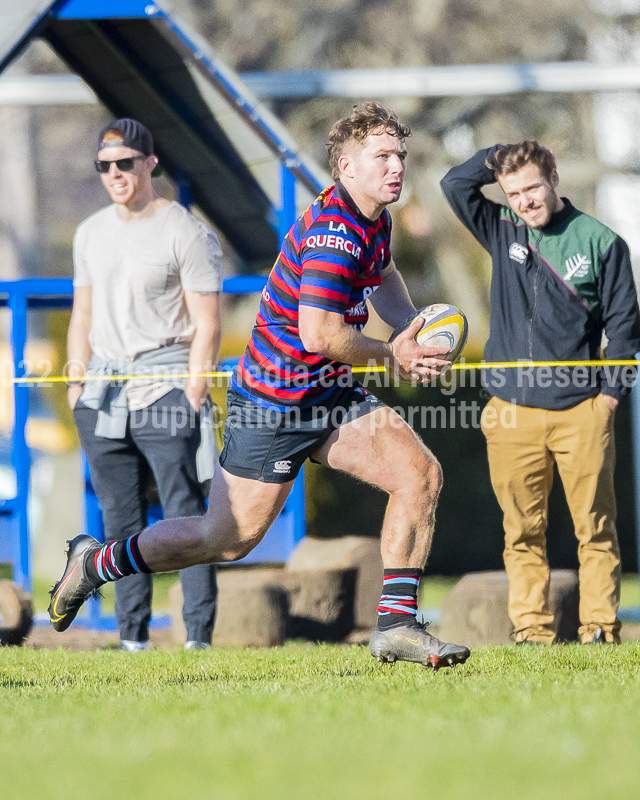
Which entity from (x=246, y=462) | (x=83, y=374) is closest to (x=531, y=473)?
(x=246, y=462)

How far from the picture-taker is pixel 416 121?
21.2m

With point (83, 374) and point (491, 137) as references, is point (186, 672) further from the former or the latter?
point (491, 137)

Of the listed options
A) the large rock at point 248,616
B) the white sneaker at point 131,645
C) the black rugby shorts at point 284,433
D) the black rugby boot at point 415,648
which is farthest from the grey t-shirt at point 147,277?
the black rugby boot at point 415,648

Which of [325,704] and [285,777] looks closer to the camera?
[285,777]

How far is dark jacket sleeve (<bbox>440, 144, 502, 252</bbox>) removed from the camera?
20.7 feet

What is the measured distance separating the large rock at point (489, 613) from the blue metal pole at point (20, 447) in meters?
2.62

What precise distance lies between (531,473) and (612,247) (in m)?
1.24

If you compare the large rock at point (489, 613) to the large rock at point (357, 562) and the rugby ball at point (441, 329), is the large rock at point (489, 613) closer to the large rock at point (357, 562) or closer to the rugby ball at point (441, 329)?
the large rock at point (357, 562)

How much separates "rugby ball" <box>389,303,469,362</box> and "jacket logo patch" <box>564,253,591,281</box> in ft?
4.57

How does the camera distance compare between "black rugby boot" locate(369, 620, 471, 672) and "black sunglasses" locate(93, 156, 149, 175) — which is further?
"black sunglasses" locate(93, 156, 149, 175)

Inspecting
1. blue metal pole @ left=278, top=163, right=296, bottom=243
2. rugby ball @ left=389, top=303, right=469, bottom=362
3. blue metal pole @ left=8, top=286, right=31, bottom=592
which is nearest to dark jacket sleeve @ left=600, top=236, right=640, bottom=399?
rugby ball @ left=389, top=303, right=469, bottom=362

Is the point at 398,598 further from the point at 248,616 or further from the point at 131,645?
the point at 248,616

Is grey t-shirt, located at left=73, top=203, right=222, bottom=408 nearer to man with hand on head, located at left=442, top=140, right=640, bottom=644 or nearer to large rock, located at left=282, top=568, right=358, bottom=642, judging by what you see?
man with hand on head, located at left=442, top=140, right=640, bottom=644

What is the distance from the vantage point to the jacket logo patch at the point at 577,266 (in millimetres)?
6074
